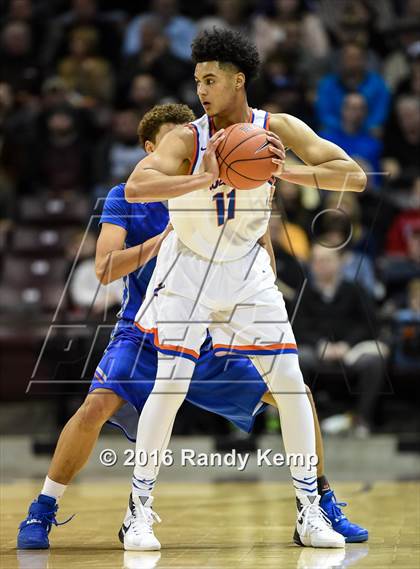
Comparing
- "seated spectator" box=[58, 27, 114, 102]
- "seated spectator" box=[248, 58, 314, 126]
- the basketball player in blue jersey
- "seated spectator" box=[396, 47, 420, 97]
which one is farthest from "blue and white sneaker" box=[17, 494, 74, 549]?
"seated spectator" box=[58, 27, 114, 102]

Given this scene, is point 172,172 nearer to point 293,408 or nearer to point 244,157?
point 244,157

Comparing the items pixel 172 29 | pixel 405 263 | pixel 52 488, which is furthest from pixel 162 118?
pixel 172 29

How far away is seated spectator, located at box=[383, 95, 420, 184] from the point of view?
10.7 m

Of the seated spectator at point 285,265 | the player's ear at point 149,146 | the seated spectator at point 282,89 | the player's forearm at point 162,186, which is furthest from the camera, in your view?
the seated spectator at point 282,89

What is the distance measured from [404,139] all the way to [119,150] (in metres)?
2.77

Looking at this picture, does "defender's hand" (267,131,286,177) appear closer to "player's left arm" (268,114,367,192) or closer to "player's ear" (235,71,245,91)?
"player's left arm" (268,114,367,192)

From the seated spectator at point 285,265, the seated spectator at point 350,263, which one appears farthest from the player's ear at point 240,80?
the seated spectator at point 350,263

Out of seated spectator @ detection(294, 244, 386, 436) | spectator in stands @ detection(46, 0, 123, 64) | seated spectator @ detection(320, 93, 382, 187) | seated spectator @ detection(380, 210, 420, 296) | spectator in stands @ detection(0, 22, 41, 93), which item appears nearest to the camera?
seated spectator @ detection(294, 244, 386, 436)

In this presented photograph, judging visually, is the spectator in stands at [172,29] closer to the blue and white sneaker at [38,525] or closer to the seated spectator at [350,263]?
the seated spectator at [350,263]

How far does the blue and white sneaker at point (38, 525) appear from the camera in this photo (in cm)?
486

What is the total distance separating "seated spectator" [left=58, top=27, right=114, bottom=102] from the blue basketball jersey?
683cm

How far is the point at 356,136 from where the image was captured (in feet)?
35.1

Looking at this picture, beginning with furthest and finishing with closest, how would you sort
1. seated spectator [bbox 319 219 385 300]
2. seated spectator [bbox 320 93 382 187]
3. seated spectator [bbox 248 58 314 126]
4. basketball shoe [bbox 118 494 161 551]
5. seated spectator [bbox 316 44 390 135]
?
seated spectator [bbox 316 44 390 135]
seated spectator [bbox 248 58 314 126]
seated spectator [bbox 320 93 382 187]
seated spectator [bbox 319 219 385 300]
basketball shoe [bbox 118 494 161 551]

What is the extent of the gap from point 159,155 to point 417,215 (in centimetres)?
577
